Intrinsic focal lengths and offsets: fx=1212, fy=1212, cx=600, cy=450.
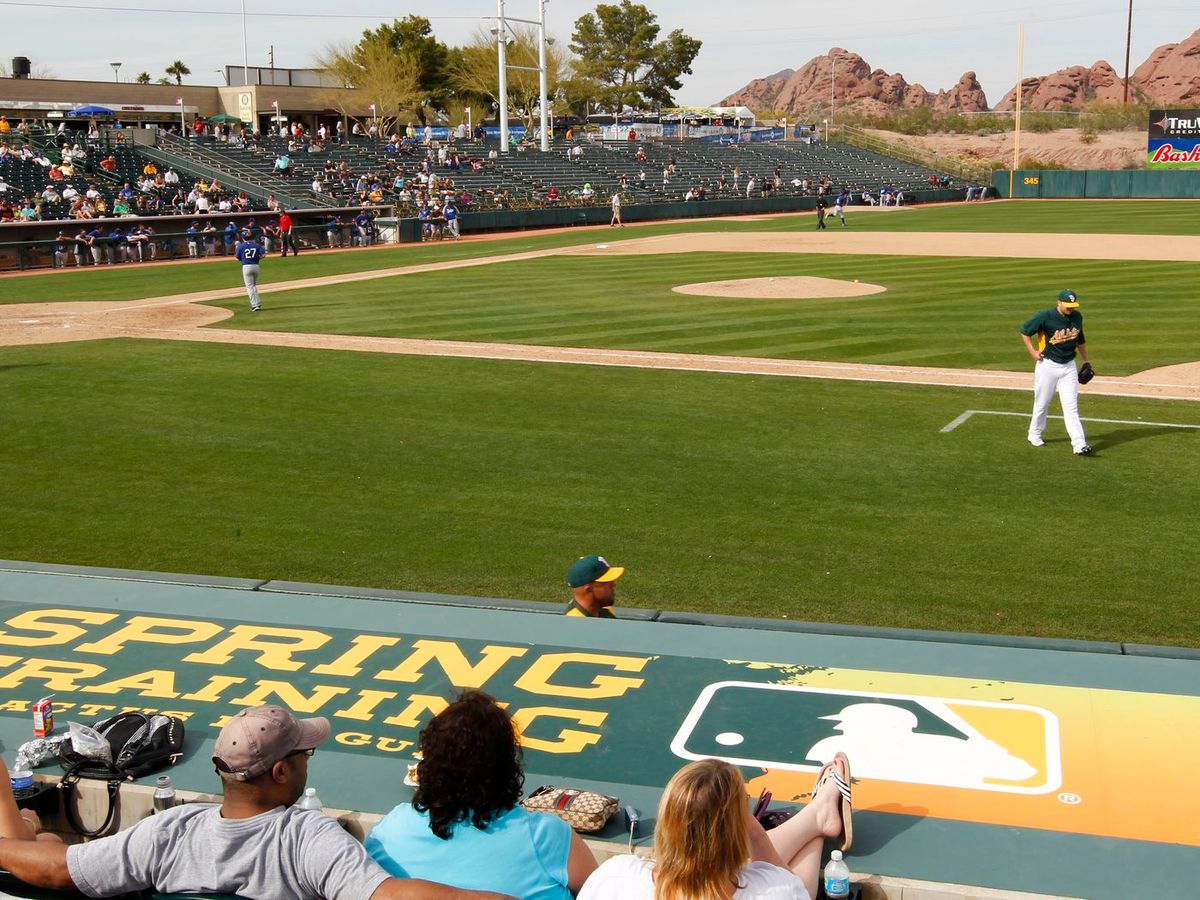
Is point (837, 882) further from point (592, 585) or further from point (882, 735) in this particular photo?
point (592, 585)

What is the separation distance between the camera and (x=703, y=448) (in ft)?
43.3

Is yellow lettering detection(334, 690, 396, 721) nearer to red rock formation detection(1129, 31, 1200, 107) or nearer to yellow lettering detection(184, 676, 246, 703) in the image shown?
yellow lettering detection(184, 676, 246, 703)

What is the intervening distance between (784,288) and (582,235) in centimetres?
2143

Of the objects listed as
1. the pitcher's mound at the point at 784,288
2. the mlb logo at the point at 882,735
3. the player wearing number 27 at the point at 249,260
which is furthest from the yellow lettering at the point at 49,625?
the pitcher's mound at the point at 784,288

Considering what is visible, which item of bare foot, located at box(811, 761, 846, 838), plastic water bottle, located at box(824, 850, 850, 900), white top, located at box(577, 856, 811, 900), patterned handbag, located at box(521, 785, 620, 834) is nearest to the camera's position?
white top, located at box(577, 856, 811, 900)

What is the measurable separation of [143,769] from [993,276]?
26.6 metres

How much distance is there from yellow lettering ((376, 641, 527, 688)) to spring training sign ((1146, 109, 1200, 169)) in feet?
243

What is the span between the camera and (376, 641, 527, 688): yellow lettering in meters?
6.76

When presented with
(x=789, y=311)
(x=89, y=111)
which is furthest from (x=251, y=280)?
(x=89, y=111)

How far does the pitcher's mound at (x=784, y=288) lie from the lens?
26250mm

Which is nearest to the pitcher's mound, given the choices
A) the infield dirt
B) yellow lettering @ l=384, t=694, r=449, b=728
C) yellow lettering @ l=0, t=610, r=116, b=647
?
the infield dirt

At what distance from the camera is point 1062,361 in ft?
41.9

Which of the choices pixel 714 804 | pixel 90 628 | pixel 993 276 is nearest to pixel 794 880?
pixel 714 804

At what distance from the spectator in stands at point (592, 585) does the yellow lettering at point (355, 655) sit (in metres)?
1.13
